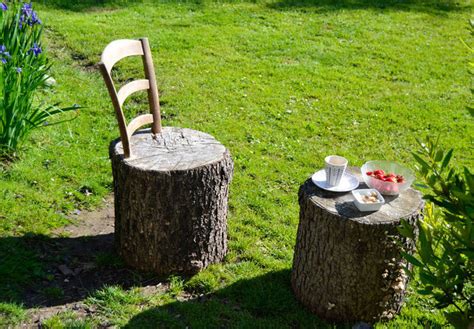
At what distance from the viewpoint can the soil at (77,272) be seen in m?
3.89

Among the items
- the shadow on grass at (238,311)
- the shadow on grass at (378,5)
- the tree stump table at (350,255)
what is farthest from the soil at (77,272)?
the shadow on grass at (378,5)

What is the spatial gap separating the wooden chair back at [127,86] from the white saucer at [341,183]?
1246mm

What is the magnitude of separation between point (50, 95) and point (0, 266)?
10.1ft

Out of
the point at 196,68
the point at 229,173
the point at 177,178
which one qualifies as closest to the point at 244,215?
the point at 229,173

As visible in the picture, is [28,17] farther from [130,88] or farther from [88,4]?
[88,4]

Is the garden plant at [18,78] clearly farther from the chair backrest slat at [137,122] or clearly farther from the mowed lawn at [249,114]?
the chair backrest slat at [137,122]

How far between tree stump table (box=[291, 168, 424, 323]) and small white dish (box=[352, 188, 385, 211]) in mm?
37

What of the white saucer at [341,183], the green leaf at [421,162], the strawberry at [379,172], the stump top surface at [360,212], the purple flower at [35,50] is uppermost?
the green leaf at [421,162]

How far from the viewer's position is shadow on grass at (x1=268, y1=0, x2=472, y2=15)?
11.1 meters

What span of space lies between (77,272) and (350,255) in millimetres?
1903

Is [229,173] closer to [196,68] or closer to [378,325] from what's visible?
[378,325]

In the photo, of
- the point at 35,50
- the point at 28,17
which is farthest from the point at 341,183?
the point at 28,17

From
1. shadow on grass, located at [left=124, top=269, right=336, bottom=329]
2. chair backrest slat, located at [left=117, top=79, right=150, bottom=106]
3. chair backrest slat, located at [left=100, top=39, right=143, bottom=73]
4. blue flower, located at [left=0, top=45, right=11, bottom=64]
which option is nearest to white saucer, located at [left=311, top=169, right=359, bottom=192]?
shadow on grass, located at [left=124, top=269, right=336, bottom=329]

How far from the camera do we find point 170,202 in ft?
13.0
